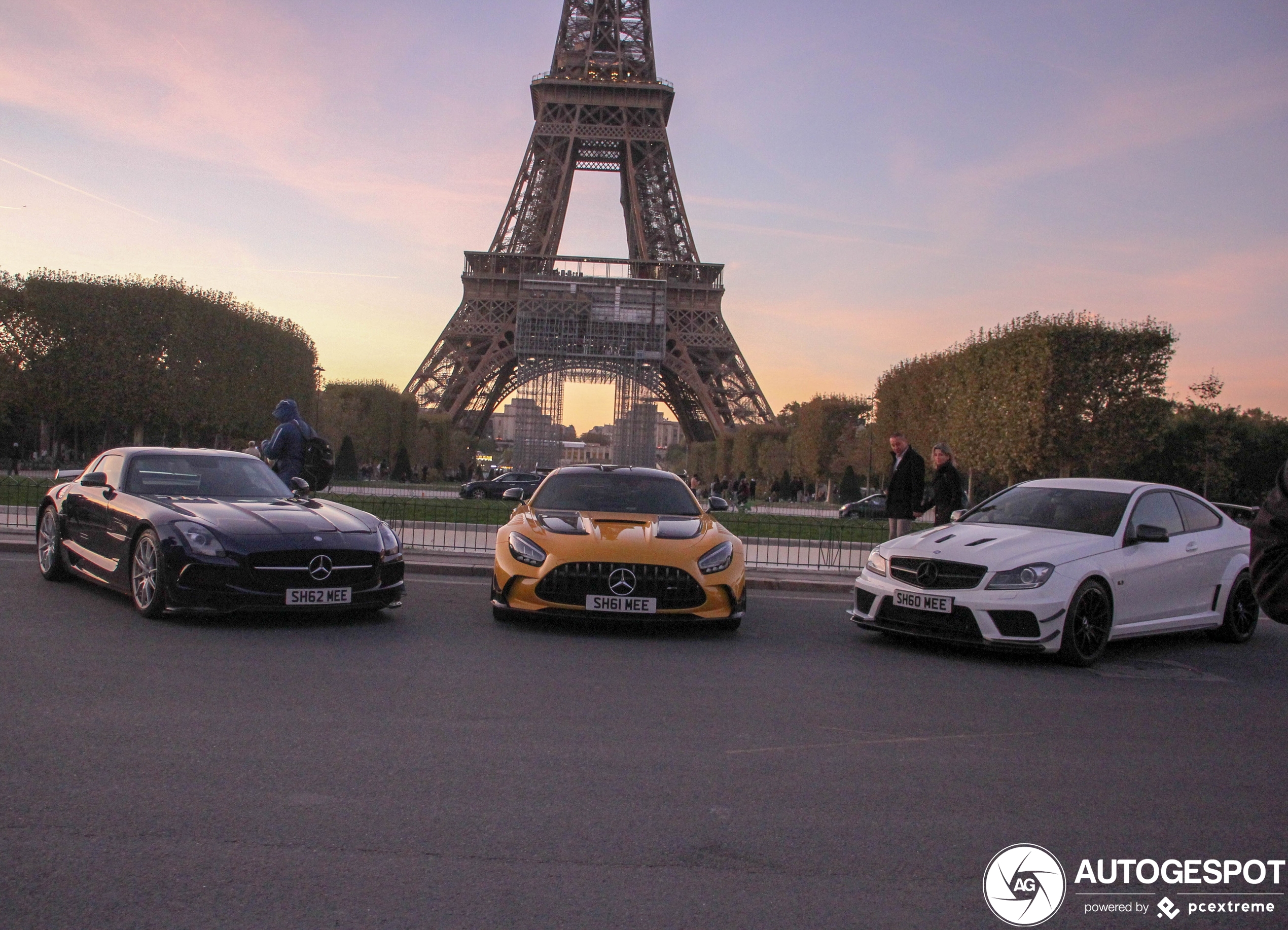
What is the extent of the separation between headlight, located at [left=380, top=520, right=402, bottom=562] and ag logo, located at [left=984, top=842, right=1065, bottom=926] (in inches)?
211

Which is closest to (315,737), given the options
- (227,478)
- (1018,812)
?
(1018,812)

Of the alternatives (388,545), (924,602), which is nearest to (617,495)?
(388,545)

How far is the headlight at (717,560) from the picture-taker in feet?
25.4

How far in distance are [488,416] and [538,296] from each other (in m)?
10.0

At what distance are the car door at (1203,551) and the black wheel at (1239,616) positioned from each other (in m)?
0.24

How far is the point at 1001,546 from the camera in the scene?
752cm

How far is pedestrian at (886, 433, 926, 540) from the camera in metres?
11.0

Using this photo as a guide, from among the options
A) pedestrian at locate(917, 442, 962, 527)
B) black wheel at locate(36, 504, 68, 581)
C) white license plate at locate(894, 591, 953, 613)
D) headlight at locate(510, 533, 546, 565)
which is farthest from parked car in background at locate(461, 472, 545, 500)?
white license plate at locate(894, 591, 953, 613)

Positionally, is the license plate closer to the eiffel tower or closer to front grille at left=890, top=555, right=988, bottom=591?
front grille at left=890, top=555, right=988, bottom=591

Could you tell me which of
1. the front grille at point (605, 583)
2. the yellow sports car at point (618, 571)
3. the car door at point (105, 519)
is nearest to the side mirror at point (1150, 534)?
the yellow sports car at point (618, 571)

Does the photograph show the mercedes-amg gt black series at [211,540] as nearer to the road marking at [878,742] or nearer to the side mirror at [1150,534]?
the road marking at [878,742]

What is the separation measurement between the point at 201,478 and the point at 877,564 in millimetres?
5307

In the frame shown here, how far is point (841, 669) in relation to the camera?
6.77m

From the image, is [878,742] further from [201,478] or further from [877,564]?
[201,478]
